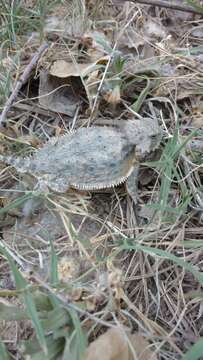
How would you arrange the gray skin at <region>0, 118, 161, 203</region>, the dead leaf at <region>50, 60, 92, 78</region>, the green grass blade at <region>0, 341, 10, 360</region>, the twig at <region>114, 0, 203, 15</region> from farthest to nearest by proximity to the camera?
the twig at <region>114, 0, 203, 15</region> < the dead leaf at <region>50, 60, 92, 78</region> < the gray skin at <region>0, 118, 161, 203</region> < the green grass blade at <region>0, 341, 10, 360</region>

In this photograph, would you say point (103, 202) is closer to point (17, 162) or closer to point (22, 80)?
point (17, 162)

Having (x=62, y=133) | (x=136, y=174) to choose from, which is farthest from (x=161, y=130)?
(x=62, y=133)

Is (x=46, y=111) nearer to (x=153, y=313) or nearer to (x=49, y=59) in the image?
(x=49, y=59)

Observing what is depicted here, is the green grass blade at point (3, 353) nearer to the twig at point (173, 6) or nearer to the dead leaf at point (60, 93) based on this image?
the dead leaf at point (60, 93)

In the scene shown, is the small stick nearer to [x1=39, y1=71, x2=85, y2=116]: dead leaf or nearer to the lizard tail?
[x1=39, y1=71, x2=85, y2=116]: dead leaf

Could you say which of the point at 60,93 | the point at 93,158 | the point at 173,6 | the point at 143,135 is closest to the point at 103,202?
the point at 93,158

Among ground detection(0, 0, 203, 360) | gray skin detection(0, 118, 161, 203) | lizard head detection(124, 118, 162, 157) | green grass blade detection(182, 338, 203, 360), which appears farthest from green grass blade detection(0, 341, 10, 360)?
lizard head detection(124, 118, 162, 157)

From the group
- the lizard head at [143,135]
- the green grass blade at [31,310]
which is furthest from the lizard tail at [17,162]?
the green grass blade at [31,310]
